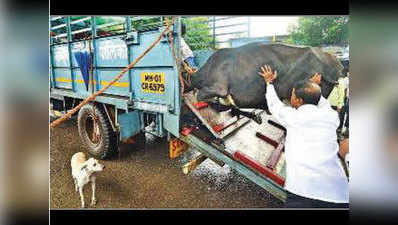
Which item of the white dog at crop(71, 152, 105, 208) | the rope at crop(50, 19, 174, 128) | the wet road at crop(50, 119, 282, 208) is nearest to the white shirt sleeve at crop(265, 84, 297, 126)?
the wet road at crop(50, 119, 282, 208)

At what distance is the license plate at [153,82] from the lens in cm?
271

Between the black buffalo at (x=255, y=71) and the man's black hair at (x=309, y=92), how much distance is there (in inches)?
2.3

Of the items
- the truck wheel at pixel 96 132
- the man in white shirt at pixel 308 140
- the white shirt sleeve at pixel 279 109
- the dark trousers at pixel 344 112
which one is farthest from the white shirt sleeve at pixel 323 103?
the truck wheel at pixel 96 132

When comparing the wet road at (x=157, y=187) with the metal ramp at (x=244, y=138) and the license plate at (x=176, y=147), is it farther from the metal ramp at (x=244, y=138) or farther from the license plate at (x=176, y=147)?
the metal ramp at (x=244, y=138)

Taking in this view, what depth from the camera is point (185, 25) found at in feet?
8.64

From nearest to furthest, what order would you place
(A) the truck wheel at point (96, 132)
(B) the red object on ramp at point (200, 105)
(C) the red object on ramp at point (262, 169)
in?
(C) the red object on ramp at point (262, 169)
(B) the red object on ramp at point (200, 105)
(A) the truck wheel at point (96, 132)

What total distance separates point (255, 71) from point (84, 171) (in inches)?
78.7

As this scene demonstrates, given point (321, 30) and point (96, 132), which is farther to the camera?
point (96, 132)

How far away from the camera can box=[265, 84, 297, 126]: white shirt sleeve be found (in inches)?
107

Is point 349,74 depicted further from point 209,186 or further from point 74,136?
point 74,136

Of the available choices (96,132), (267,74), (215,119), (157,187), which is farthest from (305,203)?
(96,132)

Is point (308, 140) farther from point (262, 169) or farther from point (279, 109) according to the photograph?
point (262, 169)

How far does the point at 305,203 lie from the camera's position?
280 centimetres

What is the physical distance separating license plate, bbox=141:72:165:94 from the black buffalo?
0.31 m
